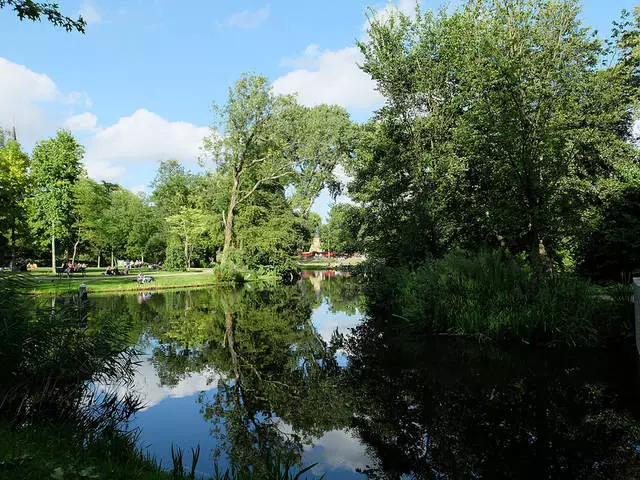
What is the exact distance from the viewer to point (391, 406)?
7.28m

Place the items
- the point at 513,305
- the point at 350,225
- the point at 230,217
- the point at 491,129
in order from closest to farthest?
the point at 513,305, the point at 491,129, the point at 350,225, the point at 230,217

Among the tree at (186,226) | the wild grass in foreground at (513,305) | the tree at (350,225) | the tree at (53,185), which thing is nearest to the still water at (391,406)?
the wild grass in foreground at (513,305)

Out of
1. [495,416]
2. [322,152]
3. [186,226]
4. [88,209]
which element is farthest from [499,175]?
[88,209]

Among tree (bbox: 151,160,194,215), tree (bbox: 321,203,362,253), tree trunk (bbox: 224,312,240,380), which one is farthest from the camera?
tree (bbox: 151,160,194,215)

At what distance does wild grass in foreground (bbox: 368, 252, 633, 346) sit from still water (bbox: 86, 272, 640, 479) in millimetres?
913

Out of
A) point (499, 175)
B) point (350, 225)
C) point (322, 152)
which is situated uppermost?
point (322, 152)

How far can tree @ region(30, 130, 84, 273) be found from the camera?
3747 centimetres

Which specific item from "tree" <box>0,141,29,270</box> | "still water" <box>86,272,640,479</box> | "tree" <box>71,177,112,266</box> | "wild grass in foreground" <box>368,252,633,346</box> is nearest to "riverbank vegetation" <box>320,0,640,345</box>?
"wild grass in foreground" <box>368,252,633,346</box>

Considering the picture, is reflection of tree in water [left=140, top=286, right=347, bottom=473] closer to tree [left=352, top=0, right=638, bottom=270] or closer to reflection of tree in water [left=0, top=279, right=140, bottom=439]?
reflection of tree in water [left=0, top=279, right=140, bottom=439]

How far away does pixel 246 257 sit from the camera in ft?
118

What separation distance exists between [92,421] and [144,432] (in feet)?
2.48

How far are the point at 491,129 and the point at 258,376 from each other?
11398mm

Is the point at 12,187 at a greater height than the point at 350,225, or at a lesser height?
greater

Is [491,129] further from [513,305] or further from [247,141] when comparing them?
[247,141]
